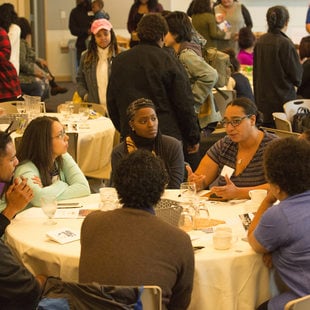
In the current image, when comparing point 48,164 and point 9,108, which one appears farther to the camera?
point 9,108

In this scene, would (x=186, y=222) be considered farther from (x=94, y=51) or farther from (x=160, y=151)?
(x=94, y=51)

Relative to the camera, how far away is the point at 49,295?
303 cm

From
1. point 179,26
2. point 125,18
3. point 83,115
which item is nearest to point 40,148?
point 179,26

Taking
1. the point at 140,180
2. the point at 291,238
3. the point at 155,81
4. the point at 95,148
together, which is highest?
the point at 140,180

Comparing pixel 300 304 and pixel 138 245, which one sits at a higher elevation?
pixel 138 245

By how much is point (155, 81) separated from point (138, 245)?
2.45 m

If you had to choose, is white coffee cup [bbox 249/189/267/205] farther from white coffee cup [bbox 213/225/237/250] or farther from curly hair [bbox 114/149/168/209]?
curly hair [bbox 114/149/168/209]

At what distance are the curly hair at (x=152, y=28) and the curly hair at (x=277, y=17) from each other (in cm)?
237

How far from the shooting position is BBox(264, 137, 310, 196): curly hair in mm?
3051

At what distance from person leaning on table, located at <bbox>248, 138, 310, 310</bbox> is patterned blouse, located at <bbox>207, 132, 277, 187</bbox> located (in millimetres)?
999

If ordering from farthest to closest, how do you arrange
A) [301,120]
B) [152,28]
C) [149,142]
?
[301,120], [152,28], [149,142]

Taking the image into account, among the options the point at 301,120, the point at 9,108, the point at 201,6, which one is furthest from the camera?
the point at 201,6

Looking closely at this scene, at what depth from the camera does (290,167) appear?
10.0 feet

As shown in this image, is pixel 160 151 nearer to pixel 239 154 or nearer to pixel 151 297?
pixel 239 154
